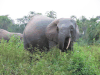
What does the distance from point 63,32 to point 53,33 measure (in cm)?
48

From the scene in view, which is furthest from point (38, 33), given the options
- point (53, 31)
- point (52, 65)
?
point (52, 65)

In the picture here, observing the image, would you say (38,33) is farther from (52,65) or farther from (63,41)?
(52,65)

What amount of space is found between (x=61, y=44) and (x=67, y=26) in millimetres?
454

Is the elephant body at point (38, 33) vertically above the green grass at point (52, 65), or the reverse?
the elephant body at point (38, 33)

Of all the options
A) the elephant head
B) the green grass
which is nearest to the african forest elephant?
the elephant head

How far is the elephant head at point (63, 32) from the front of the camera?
9.21 feet

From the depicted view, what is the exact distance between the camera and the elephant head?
9.21ft

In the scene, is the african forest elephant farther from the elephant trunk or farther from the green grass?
the green grass

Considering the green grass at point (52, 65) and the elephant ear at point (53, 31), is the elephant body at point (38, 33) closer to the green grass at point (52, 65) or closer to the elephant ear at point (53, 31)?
the elephant ear at point (53, 31)

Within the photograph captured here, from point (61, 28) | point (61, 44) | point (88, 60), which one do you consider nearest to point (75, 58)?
point (88, 60)

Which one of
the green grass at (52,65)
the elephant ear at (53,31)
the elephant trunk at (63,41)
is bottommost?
the green grass at (52,65)

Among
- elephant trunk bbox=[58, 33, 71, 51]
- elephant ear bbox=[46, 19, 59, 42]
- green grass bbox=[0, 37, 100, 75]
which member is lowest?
green grass bbox=[0, 37, 100, 75]

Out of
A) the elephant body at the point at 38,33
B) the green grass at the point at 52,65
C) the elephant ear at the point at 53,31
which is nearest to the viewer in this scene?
the green grass at the point at 52,65

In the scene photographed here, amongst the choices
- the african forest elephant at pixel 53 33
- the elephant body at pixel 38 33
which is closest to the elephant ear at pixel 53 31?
the african forest elephant at pixel 53 33
